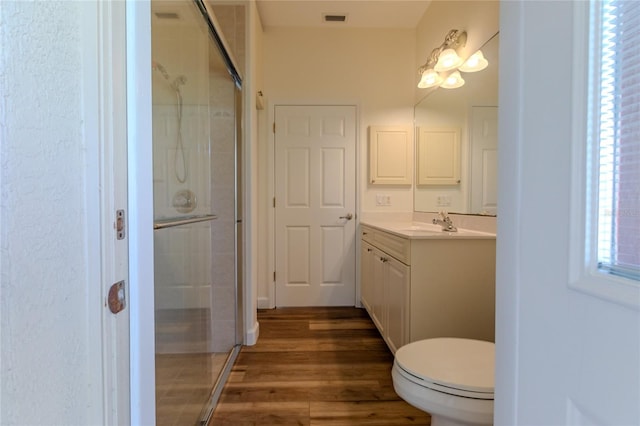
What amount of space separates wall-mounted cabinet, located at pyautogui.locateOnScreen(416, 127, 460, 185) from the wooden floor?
1.36 metres

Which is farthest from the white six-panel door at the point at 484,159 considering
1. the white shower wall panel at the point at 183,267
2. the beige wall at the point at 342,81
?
the white shower wall panel at the point at 183,267

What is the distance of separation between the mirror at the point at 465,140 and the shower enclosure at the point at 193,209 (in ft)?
5.17

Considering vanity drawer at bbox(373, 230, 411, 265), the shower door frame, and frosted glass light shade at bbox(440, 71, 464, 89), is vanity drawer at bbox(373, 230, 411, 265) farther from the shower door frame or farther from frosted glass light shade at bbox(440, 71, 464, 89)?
the shower door frame

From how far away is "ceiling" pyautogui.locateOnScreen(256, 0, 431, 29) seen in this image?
272 cm

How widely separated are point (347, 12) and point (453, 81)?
121cm

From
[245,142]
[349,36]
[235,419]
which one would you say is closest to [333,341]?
[235,419]

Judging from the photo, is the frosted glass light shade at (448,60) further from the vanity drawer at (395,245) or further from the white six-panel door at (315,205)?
the vanity drawer at (395,245)

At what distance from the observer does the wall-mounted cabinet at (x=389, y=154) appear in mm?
3123

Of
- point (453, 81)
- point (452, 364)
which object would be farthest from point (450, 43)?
point (452, 364)

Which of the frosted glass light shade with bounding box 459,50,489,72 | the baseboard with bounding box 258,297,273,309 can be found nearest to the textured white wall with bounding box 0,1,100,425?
the frosted glass light shade with bounding box 459,50,489,72

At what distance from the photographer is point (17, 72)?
15.2 inches

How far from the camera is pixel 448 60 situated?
7.52 feet

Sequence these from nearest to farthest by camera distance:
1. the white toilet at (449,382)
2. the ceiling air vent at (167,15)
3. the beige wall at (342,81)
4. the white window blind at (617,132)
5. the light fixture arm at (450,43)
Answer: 1. the white window blind at (617,132)
2. the white toilet at (449,382)
3. the ceiling air vent at (167,15)
4. the light fixture arm at (450,43)
5. the beige wall at (342,81)

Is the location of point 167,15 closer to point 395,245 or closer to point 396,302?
point 395,245
